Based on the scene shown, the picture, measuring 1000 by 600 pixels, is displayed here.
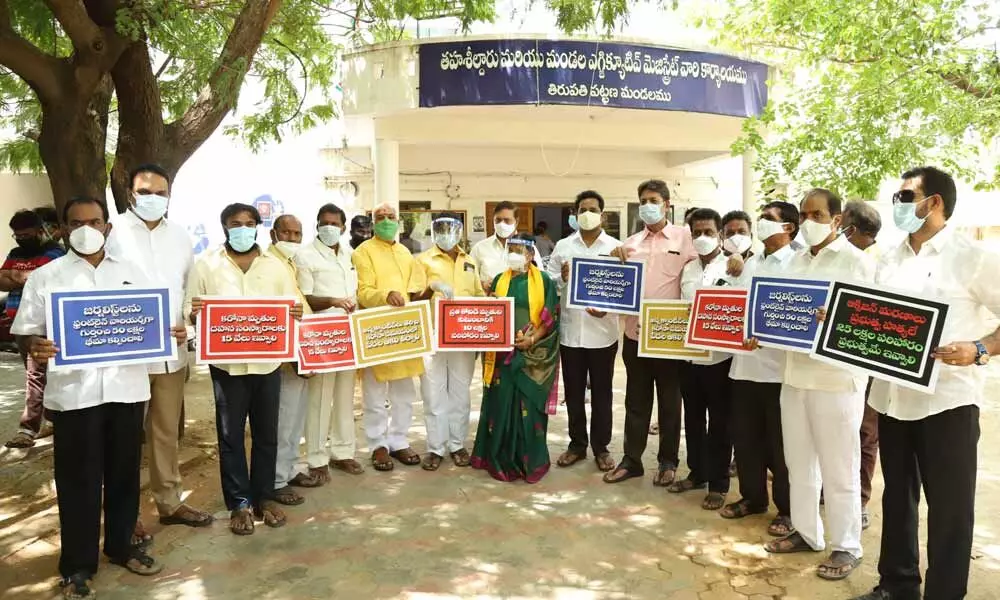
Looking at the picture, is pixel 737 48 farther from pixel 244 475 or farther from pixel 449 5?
pixel 244 475

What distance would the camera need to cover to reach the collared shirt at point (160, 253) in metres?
3.88

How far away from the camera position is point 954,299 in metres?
3.00

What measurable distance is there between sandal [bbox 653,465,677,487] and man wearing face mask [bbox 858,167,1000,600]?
6.27 ft

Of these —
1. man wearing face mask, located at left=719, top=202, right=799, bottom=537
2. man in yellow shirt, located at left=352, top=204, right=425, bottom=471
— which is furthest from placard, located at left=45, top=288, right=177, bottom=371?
man wearing face mask, located at left=719, top=202, right=799, bottom=537

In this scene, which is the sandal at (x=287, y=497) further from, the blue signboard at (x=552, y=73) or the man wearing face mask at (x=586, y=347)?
the blue signboard at (x=552, y=73)

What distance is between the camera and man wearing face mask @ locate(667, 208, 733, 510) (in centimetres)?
471

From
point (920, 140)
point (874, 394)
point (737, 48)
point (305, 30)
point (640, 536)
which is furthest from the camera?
point (737, 48)

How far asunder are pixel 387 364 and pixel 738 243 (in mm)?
2674

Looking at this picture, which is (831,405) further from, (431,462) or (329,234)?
(329,234)

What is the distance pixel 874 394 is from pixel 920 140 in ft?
13.2

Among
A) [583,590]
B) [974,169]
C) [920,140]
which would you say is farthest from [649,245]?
[974,169]

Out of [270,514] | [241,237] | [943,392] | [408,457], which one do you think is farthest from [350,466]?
[943,392]

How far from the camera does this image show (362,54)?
1001cm

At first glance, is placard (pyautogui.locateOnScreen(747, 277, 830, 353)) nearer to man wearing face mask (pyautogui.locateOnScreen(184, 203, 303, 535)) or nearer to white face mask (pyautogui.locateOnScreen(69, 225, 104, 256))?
man wearing face mask (pyautogui.locateOnScreen(184, 203, 303, 535))
